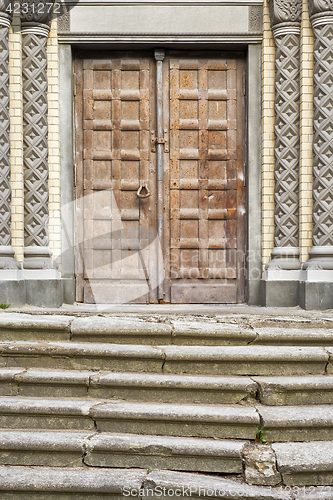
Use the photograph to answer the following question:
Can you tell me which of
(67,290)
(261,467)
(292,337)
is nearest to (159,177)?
(67,290)

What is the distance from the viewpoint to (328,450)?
273 cm

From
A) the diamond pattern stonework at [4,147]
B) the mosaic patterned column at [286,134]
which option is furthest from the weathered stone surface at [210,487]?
the diamond pattern stonework at [4,147]

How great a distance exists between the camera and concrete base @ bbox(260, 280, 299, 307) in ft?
17.6

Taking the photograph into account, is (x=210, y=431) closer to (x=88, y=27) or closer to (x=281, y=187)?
(x=281, y=187)

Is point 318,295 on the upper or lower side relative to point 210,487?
upper

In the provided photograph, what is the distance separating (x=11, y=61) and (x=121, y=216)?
6.60ft

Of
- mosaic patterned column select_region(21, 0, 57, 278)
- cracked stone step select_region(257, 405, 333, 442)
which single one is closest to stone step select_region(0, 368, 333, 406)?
cracked stone step select_region(257, 405, 333, 442)

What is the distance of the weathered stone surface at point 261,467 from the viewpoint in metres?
2.57

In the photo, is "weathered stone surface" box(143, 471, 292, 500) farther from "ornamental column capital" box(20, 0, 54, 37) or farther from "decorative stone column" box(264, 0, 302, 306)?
"ornamental column capital" box(20, 0, 54, 37)

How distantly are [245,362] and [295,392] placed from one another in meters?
0.39

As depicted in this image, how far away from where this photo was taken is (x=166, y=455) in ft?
8.97

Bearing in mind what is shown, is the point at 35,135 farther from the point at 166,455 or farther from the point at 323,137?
the point at 166,455

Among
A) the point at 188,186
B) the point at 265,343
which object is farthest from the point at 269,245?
the point at 265,343

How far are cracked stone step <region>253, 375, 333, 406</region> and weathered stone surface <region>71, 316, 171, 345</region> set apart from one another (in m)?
0.81
